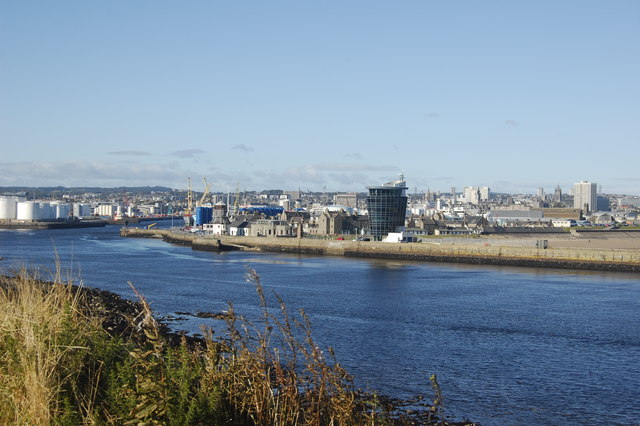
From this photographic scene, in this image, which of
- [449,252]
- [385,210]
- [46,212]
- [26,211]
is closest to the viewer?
[449,252]

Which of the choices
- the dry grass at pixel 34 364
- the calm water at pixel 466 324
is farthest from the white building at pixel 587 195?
the dry grass at pixel 34 364

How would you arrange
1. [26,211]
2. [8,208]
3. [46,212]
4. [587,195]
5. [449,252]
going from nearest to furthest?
1. [449,252]
2. [26,211]
3. [8,208]
4. [46,212]
5. [587,195]

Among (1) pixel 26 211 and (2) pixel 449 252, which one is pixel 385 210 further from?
(1) pixel 26 211

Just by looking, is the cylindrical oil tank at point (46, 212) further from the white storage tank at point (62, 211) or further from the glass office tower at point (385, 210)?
the glass office tower at point (385, 210)

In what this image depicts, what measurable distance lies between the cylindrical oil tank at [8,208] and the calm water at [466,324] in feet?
273

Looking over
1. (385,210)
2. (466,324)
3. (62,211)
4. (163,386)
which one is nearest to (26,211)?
(62,211)

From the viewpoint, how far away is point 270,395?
668 centimetres

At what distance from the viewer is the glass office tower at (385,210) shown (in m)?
66.2

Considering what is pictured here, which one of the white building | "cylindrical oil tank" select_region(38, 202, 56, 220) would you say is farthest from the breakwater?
the white building

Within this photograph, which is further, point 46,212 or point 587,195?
point 587,195

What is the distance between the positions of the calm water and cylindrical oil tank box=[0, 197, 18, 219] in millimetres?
83271

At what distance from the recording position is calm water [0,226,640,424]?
1493 cm

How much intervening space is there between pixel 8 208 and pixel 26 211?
14.5ft

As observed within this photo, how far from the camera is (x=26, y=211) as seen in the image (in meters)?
124
